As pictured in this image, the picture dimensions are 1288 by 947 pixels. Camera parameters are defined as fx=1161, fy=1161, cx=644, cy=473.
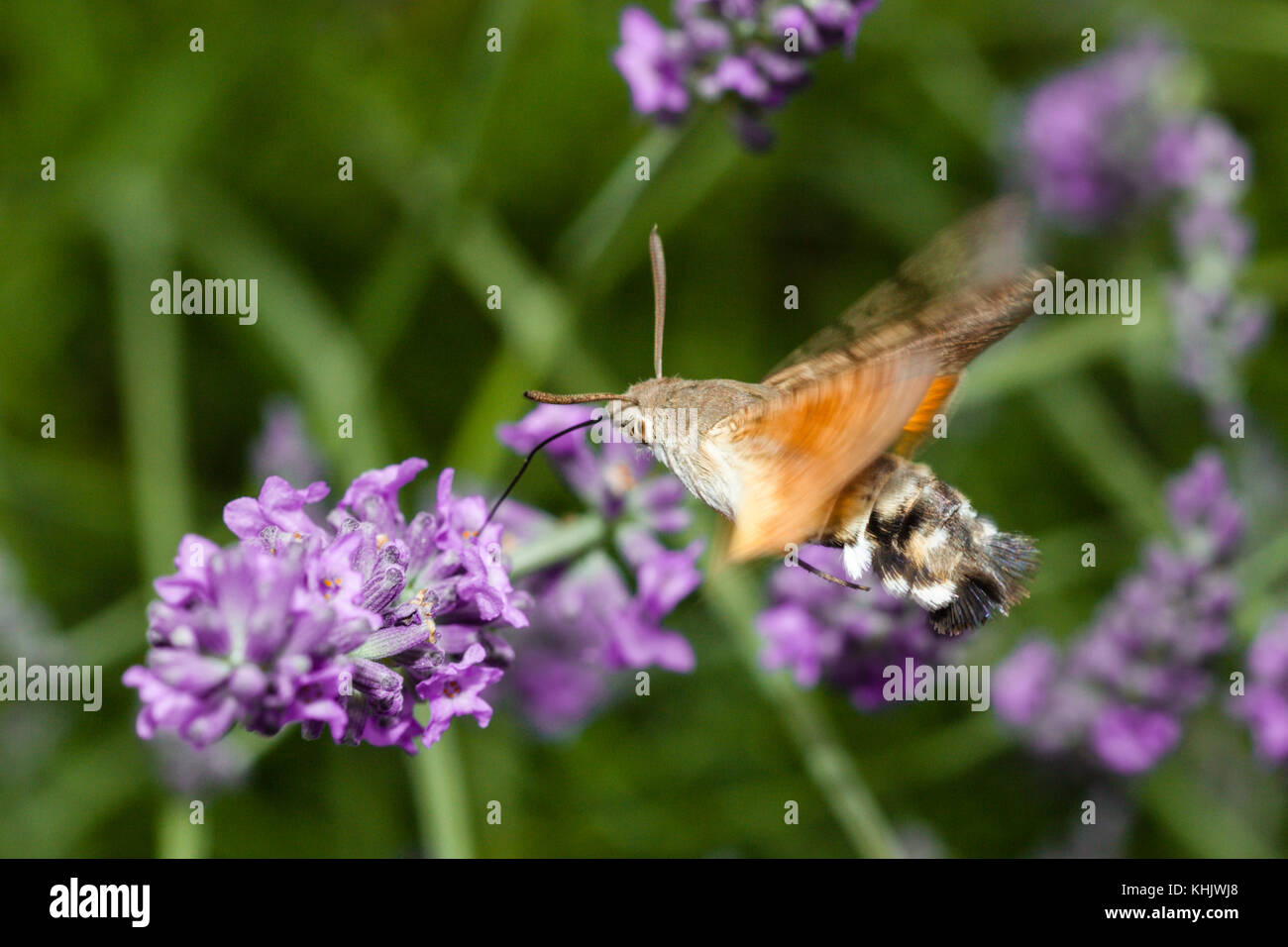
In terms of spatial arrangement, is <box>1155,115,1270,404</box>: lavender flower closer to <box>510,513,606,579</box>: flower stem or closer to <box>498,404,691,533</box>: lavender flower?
<box>498,404,691,533</box>: lavender flower

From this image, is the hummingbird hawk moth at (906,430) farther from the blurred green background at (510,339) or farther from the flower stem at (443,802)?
the blurred green background at (510,339)

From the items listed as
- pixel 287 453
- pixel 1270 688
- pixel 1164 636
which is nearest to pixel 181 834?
pixel 287 453

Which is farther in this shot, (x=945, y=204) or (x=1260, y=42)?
(x=945, y=204)

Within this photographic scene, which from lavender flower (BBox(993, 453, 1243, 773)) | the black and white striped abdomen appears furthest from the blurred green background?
the black and white striped abdomen

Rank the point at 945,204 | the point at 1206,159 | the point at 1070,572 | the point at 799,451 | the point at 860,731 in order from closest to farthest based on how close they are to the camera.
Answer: the point at 799,451, the point at 1206,159, the point at 1070,572, the point at 860,731, the point at 945,204

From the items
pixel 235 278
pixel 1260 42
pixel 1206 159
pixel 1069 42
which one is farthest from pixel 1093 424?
pixel 235 278
